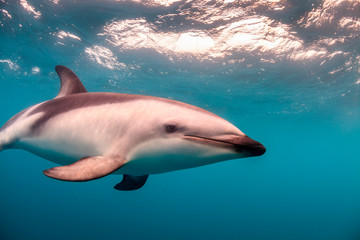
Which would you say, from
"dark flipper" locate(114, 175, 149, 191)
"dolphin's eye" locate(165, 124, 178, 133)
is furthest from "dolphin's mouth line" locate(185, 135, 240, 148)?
"dark flipper" locate(114, 175, 149, 191)

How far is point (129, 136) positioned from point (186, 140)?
66cm

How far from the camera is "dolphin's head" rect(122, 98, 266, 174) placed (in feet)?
6.40

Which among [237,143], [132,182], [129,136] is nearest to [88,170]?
[129,136]

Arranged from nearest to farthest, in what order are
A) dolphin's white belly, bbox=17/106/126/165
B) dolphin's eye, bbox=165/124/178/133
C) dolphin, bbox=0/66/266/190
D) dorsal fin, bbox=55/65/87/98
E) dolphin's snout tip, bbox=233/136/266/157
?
dolphin's snout tip, bbox=233/136/266/157, dolphin, bbox=0/66/266/190, dolphin's eye, bbox=165/124/178/133, dolphin's white belly, bbox=17/106/126/165, dorsal fin, bbox=55/65/87/98

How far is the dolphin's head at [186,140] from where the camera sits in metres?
1.95

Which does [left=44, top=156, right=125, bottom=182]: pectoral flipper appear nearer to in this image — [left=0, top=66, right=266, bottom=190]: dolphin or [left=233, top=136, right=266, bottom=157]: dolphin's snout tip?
[left=0, top=66, right=266, bottom=190]: dolphin

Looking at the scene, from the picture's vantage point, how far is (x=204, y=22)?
11039 millimetres

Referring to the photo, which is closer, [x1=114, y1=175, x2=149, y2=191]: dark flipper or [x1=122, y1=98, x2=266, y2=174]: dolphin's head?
[x1=122, y1=98, x2=266, y2=174]: dolphin's head

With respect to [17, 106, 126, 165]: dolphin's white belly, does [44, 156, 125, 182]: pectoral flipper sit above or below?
below

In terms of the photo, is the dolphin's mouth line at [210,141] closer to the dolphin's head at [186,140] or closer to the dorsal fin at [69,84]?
the dolphin's head at [186,140]

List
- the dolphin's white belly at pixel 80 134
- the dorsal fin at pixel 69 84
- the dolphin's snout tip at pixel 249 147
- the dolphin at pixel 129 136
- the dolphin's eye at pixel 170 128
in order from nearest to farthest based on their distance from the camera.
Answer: the dolphin's snout tip at pixel 249 147, the dolphin at pixel 129 136, the dolphin's eye at pixel 170 128, the dolphin's white belly at pixel 80 134, the dorsal fin at pixel 69 84

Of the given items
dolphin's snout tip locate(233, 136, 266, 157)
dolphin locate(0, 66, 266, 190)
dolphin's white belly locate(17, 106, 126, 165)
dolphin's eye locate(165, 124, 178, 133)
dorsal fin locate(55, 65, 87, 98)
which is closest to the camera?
dolphin's snout tip locate(233, 136, 266, 157)

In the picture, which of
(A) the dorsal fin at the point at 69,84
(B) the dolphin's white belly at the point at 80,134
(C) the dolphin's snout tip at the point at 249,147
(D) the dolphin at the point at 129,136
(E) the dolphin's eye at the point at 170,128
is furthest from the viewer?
(A) the dorsal fin at the point at 69,84

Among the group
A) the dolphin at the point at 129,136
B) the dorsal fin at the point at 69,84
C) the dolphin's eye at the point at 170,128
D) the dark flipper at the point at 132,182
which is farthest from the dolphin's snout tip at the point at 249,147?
the dorsal fin at the point at 69,84
